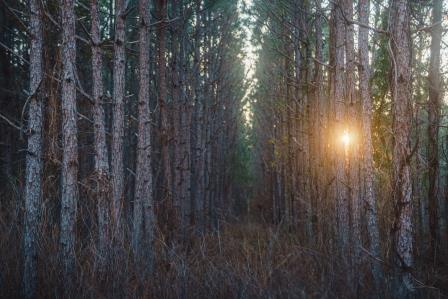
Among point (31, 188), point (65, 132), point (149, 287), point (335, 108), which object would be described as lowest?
point (149, 287)

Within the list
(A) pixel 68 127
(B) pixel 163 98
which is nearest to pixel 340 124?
(B) pixel 163 98

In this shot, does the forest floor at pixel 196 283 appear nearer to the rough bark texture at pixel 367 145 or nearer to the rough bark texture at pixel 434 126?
the rough bark texture at pixel 367 145

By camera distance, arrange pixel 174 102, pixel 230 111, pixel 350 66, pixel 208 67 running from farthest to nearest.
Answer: pixel 230 111 → pixel 208 67 → pixel 174 102 → pixel 350 66

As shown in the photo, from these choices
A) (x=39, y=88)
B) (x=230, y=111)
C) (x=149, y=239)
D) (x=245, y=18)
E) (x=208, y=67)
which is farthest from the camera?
(x=230, y=111)

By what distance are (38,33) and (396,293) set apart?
4469 millimetres

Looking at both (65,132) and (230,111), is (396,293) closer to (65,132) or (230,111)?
(65,132)

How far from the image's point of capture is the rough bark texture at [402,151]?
11.0 ft

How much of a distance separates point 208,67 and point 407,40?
26.2ft

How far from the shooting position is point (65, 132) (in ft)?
13.3

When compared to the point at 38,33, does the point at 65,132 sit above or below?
below

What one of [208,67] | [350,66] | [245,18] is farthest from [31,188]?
[245,18]

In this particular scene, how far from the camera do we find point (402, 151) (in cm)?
334

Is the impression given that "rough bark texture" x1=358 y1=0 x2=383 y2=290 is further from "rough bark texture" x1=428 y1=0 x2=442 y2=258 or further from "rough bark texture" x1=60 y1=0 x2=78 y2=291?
"rough bark texture" x1=60 y1=0 x2=78 y2=291

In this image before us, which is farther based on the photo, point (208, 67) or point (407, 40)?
point (208, 67)
